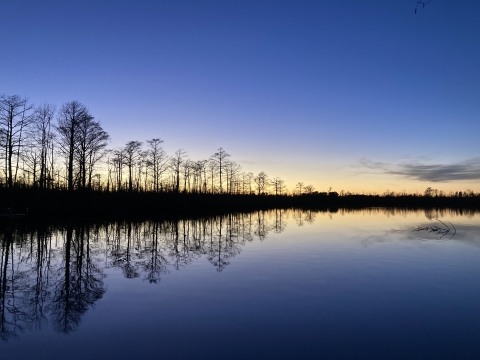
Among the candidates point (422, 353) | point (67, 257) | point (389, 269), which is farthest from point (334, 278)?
point (67, 257)

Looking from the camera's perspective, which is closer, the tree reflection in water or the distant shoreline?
the tree reflection in water

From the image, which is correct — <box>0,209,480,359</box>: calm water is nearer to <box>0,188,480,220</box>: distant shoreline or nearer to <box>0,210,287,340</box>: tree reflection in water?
<box>0,210,287,340</box>: tree reflection in water

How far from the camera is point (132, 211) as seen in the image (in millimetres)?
46656

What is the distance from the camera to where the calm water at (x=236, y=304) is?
Answer: 609 centimetres

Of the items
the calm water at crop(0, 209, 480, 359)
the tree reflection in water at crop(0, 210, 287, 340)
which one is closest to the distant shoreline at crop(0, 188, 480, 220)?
the tree reflection in water at crop(0, 210, 287, 340)

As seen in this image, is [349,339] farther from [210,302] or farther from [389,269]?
[389,269]

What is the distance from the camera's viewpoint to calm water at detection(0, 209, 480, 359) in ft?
20.0

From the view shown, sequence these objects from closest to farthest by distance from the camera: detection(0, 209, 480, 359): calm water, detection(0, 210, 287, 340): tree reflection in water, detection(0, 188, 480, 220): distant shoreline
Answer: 1. detection(0, 209, 480, 359): calm water
2. detection(0, 210, 287, 340): tree reflection in water
3. detection(0, 188, 480, 220): distant shoreline

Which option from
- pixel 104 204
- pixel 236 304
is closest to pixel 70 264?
pixel 236 304

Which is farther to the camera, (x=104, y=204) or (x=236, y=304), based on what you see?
(x=104, y=204)

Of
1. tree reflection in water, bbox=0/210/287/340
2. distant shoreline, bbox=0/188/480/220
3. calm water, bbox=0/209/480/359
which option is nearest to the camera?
calm water, bbox=0/209/480/359

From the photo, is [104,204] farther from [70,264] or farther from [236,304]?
[236,304]

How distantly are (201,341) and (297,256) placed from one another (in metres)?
9.66

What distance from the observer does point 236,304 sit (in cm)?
846
